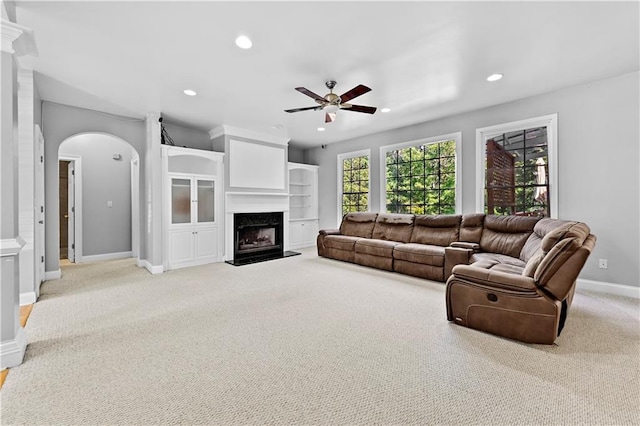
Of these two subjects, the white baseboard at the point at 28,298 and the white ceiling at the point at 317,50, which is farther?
the white baseboard at the point at 28,298

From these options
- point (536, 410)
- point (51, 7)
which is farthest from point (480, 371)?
point (51, 7)

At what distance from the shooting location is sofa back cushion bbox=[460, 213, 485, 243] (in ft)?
14.8

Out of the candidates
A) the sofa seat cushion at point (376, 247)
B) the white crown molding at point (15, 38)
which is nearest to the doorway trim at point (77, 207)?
the white crown molding at point (15, 38)

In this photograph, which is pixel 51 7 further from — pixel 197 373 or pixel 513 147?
pixel 513 147

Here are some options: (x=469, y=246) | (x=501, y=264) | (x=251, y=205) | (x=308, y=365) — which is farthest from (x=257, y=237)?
(x=501, y=264)

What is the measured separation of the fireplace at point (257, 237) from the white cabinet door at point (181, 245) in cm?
81

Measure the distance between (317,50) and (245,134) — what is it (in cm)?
348

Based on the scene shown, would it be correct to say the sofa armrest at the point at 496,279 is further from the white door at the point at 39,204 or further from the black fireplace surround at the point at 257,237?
the white door at the point at 39,204

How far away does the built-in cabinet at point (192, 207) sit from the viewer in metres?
5.06

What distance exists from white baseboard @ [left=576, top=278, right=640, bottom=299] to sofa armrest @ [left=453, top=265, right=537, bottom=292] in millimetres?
2309

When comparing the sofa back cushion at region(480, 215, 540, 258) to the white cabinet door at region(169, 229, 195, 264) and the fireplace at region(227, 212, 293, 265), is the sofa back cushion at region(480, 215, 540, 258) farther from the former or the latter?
the white cabinet door at region(169, 229, 195, 264)

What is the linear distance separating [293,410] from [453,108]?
4.90 meters

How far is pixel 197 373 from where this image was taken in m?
1.93

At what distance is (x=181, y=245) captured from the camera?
5.21 metres
